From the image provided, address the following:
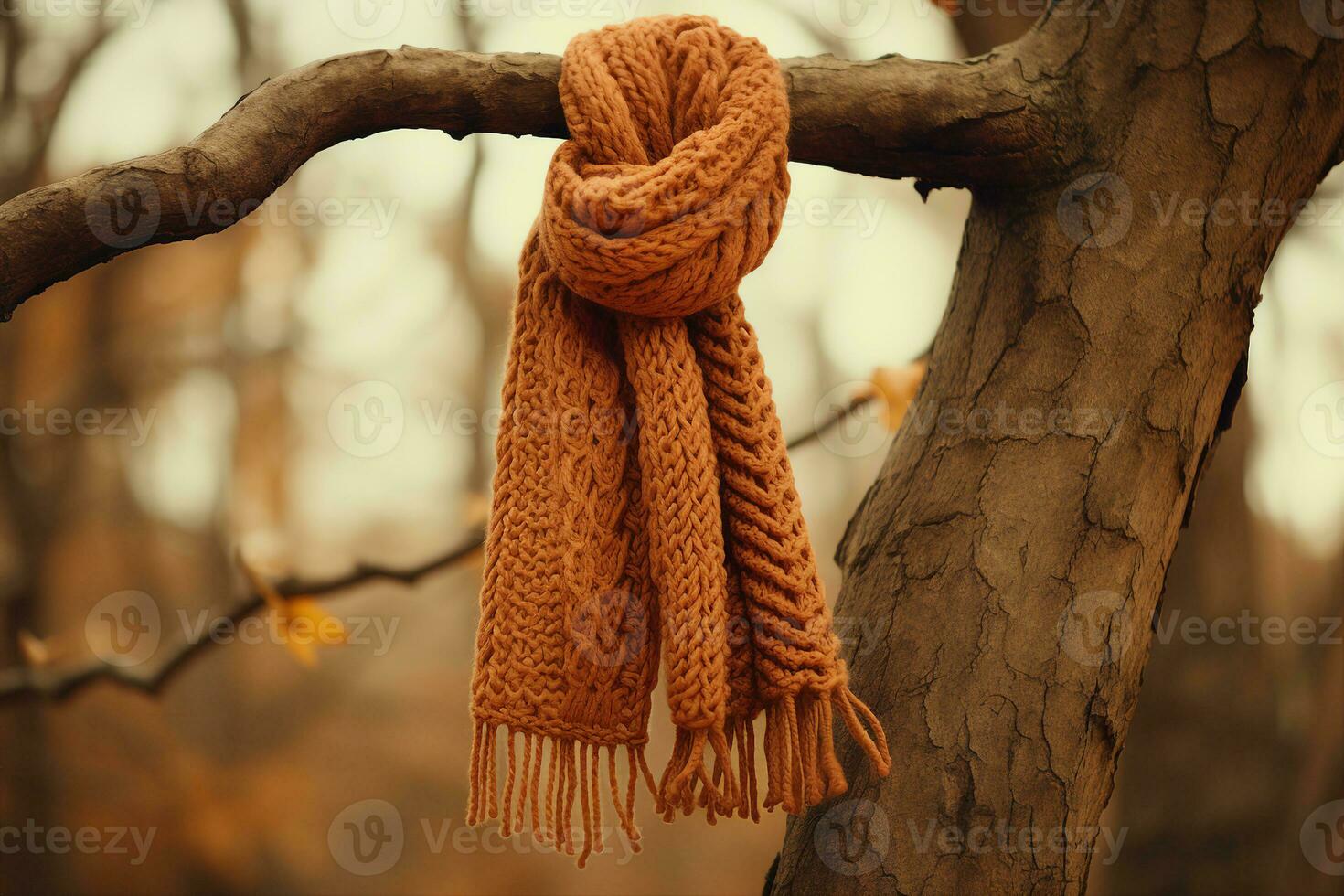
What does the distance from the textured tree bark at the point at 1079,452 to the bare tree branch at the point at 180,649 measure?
115 cm

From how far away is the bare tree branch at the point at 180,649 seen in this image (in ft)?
6.06

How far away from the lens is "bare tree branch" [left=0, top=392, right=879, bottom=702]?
1847mm

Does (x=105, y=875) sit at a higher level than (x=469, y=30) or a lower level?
lower

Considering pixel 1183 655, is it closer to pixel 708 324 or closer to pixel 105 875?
pixel 708 324

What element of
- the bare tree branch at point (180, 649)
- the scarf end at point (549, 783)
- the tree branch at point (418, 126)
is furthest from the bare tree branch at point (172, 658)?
the tree branch at point (418, 126)

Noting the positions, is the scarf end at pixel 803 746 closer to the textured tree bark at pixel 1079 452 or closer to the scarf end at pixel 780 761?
the scarf end at pixel 780 761

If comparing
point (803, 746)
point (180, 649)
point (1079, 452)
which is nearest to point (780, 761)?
point (803, 746)

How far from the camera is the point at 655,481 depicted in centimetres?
77

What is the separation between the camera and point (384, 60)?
0.76 m

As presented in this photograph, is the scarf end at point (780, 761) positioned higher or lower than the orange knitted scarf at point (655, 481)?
lower

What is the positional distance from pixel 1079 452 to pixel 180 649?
5.43 ft

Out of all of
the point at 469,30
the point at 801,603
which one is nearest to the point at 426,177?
the point at 469,30

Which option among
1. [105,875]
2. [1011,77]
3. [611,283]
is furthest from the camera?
[105,875]

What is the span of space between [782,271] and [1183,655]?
1.08 m
